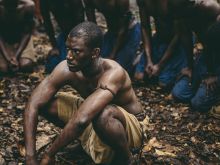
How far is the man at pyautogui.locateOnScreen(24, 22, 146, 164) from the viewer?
371 cm

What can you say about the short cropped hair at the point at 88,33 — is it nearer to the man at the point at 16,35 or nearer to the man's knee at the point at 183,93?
the man's knee at the point at 183,93

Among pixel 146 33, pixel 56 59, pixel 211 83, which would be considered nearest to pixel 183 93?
pixel 211 83

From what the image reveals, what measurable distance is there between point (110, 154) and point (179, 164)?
80 cm

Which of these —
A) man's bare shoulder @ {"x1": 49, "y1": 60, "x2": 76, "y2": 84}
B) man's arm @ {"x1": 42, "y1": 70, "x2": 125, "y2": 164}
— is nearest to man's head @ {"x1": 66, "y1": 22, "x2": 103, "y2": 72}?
man's bare shoulder @ {"x1": 49, "y1": 60, "x2": 76, "y2": 84}

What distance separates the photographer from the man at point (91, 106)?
371cm

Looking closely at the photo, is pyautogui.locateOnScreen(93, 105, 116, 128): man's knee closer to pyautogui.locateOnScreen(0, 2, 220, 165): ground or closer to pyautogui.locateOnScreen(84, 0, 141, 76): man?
pyautogui.locateOnScreen(0, 2, 220, 165): ground

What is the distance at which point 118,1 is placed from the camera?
6.28 metres

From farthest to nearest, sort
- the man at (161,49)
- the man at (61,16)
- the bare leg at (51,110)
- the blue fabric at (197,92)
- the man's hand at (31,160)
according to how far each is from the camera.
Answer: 1. the man at (61,16)
2. the man at (161,49)
3. the blue fabric at (197,92)
4. the bare leg at (51,110)
5. the man's hand at (31,160)

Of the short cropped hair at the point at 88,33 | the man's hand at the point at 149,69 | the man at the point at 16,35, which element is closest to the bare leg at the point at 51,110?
the short cropped hair at the point at 88,33

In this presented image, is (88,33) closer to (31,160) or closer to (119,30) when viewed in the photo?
(31,160)

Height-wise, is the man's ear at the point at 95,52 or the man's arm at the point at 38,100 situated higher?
the man's ear at the point at 95,52

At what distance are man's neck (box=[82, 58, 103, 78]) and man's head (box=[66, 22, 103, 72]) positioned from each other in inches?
2.1

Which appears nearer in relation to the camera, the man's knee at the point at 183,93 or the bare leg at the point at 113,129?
the bare leg at the point at 113,129

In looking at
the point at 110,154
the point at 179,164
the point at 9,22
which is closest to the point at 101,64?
the point at 110,154
